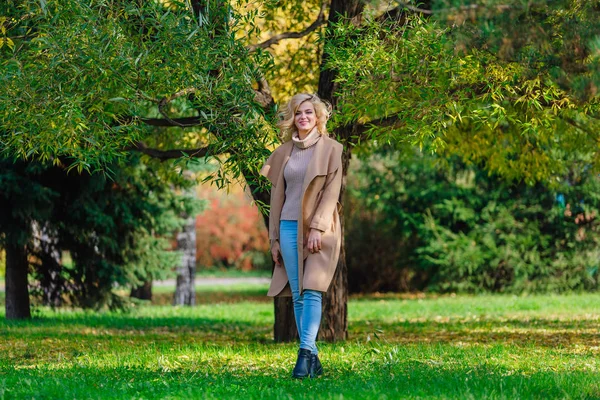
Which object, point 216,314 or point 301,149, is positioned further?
point 216,314

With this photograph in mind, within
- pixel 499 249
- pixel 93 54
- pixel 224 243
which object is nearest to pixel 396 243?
pixel 499 249

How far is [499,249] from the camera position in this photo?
17.0m

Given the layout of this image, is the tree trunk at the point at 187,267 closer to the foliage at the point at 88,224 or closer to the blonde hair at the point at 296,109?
the foliage at the point at 88,224

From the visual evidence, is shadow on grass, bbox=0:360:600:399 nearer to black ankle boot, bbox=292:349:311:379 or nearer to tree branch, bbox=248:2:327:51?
black ankle boot, bbox=292:349:311:379

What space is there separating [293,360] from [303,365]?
1.04 m

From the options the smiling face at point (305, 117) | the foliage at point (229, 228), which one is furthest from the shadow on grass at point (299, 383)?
the foliage at point (229, 228)

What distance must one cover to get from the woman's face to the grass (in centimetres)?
166

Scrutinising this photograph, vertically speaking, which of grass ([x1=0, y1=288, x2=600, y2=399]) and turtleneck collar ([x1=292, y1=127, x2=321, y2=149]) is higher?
turtleneck collar ([x1=292, y1=127, x2=321, y2=149])

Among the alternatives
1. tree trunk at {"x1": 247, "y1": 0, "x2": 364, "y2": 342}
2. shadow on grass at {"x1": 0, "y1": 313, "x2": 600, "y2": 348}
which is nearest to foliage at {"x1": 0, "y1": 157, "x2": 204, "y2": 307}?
shadow on grass at {"x1": 0, "y1": 313, "x2": 600, "y2": 348}

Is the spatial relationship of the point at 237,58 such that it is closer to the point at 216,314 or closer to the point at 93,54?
the point at 93,54

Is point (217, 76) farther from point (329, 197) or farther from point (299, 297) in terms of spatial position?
point (299, 297)

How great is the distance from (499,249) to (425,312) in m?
4.45

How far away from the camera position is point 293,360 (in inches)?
240

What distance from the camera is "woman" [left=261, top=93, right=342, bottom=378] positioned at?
16.8 feet
